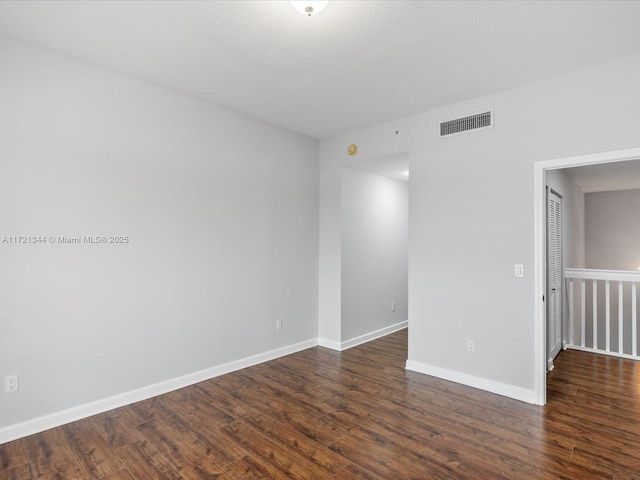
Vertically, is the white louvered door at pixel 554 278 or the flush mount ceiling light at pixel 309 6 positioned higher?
the flush mount ceiling light at pixel 309 6

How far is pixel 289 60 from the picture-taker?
2.91m

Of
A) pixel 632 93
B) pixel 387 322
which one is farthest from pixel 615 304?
pixel 632 93

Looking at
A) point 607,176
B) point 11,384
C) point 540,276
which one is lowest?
point 11,384

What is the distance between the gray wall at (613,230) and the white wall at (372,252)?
4.55 m

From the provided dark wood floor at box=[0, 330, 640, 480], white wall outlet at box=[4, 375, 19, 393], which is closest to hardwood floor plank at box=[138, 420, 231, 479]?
dark wood floor at box=[0, 330, 640, 480]

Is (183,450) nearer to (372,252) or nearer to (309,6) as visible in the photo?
(309,6)

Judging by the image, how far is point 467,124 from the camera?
3699 mm

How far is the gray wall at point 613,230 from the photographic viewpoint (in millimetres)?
7145

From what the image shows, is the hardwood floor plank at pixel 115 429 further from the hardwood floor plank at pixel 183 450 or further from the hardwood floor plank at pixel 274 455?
the hardwood floor plank at pixel 274 455

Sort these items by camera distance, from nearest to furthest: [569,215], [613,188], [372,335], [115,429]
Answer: [115,429] < [372,335] < [569,215] < [613,188]

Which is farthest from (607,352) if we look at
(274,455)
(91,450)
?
(91,450)

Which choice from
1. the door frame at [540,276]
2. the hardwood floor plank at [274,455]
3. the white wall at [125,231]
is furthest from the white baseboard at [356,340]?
the door frame at [540,276]

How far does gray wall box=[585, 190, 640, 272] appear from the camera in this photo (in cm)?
714

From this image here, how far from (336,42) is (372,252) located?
327 cm
